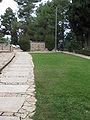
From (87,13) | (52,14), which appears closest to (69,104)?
(87,13)

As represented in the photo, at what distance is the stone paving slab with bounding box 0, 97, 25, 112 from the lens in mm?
7379

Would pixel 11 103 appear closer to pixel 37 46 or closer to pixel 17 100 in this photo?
pixel 17 100

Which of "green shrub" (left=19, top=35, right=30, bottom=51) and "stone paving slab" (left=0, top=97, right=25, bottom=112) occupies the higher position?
"stone paving slab" (left=0, top=97, right=25, bottom=112)

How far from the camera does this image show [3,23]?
10006 centimetres

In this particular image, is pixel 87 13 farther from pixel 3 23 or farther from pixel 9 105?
pixel 3 23

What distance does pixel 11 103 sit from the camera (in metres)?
8.01

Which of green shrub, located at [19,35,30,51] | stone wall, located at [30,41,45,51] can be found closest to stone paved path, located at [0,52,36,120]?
green shrub, located at [19,35,30,51]

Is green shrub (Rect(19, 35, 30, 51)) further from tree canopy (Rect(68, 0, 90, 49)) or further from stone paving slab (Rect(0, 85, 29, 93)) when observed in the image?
stone paving slab (Rect(0, 85, 29, 93))

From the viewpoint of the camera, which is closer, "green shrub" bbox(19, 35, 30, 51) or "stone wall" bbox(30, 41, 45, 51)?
"green shrub" bbox(19, 35, 30, 51)

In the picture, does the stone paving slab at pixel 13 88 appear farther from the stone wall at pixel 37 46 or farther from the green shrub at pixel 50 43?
the stone wall at pixel 37 46

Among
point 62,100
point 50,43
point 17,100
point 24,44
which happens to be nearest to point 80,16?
point 50,43

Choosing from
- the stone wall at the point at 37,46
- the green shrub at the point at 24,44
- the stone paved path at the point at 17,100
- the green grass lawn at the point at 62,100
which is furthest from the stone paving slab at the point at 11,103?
the stone wall at the point at 37,46

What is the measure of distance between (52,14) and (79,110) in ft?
193

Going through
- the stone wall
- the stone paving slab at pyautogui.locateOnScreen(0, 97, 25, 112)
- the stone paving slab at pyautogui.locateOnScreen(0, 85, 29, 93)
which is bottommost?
the stone wall
